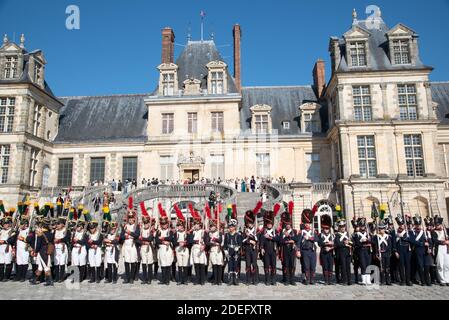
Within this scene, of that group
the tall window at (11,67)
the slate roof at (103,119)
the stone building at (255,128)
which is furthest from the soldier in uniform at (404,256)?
the tall window at (11,67)

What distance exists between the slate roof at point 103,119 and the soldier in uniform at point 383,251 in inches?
826

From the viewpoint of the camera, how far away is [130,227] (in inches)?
395

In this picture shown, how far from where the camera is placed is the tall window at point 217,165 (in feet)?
86.7

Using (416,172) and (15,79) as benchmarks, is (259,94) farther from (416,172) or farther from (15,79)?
(15,79)

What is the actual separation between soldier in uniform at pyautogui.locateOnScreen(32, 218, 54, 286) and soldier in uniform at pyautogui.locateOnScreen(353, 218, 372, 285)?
8.18 m

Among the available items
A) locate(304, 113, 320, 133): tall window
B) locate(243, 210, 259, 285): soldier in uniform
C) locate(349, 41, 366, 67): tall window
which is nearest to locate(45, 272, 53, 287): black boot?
locate(243, 210, 259, 285): soldier in uniform

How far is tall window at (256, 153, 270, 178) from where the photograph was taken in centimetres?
2666

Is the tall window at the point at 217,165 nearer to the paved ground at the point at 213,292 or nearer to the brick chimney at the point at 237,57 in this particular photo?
the brick chimney at the point at 237,57

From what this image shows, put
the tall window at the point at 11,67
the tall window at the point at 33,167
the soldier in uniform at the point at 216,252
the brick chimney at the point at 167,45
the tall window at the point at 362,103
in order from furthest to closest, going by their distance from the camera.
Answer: the brick chimney at the point at 167,45
the tall window at the point at 11,67
the tall window at the point at 33,167
the tall window at the point at 362,103
the soldier in uniform at the point at 216,252

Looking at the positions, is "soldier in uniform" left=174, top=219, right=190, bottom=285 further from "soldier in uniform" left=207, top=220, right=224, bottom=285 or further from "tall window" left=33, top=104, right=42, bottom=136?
"tall window" left=33, top=104, right=42, bottom=136

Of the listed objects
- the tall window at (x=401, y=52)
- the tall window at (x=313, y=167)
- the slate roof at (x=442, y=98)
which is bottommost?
the tall window at (x=313, y=167)

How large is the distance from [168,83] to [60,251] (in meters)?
20.2

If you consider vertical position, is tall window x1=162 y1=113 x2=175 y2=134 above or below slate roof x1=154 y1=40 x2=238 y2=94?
below
